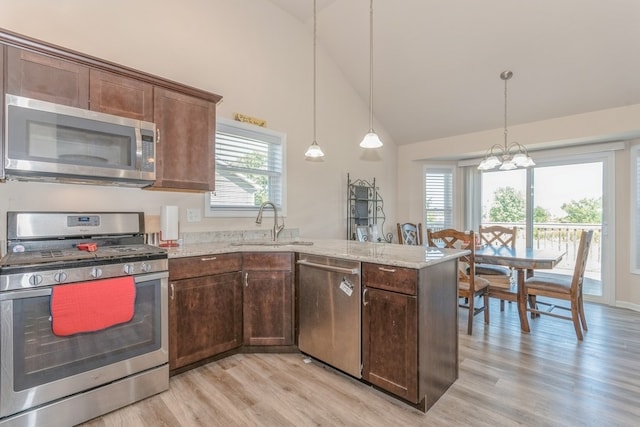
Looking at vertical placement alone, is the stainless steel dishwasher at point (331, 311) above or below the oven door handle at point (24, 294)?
below

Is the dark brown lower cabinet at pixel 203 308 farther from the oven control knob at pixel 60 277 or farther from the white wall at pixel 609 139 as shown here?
the white wall at pixel 609 139

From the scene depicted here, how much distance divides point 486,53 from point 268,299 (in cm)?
358

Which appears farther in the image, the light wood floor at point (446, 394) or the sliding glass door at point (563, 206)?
the sliding glass door at point (563, 206)

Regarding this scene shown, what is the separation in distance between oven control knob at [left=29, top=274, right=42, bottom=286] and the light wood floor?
88cm

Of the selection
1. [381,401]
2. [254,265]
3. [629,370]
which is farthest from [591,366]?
[254,265]

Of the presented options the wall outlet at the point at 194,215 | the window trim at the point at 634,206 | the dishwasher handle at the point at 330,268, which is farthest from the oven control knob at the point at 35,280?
the window trim at the point at 634,206

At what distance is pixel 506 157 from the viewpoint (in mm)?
3533

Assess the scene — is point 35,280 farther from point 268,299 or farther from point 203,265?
point 268,299

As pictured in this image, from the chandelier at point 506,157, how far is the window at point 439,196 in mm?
960

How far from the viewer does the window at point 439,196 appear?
556cm

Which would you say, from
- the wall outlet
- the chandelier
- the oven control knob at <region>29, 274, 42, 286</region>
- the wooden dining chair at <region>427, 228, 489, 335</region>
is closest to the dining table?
the wooden dining chair at <region>427, 228, 489, 335</region>

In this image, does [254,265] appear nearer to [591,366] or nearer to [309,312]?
[309,312]

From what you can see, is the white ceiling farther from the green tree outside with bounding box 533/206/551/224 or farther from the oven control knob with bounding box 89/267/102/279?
the oven control knob with bounding box 89/267/102/279

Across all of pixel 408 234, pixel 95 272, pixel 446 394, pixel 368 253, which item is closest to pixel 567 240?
pixel 408 234
